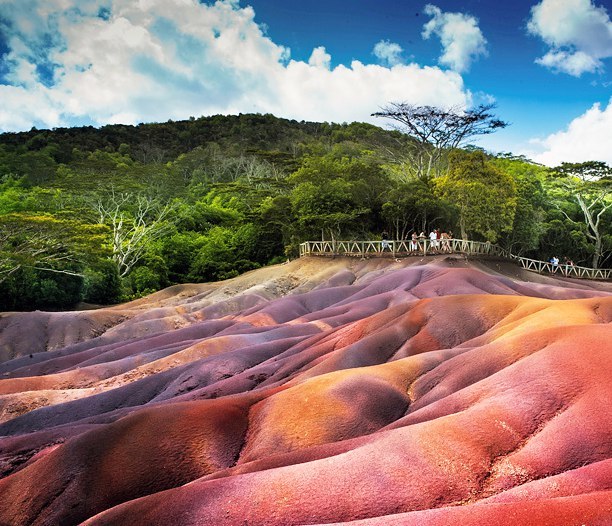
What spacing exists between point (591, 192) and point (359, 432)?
5583cm

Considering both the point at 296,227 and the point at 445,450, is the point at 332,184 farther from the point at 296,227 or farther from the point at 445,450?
the point at 445,450

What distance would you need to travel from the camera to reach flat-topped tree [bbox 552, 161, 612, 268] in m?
54.0

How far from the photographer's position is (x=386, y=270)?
147 feet

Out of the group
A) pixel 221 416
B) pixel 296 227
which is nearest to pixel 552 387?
pixel 221 416

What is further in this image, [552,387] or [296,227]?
[296,227]

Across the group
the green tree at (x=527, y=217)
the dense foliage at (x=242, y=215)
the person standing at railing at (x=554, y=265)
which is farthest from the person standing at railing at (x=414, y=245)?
the person standing at railing at (x=554, y=265)

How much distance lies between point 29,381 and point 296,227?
3315 cm

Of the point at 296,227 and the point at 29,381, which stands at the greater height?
the point at 296,227

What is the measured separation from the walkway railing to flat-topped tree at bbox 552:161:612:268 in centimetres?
445

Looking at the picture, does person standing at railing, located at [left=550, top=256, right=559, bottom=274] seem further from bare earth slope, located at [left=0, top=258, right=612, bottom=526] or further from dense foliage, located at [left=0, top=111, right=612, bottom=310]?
bare earth slope, located at [left=0, top=258, right=612, bottom=526]

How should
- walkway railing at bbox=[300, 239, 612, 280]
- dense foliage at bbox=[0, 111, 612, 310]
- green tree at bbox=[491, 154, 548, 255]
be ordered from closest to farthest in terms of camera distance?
dense foliage at bbox=[0, 111, 612, 310] < walkway railing at bbox=[300, 239, 612, 280] < green tree at bbox=[491, 154, 548, 255]

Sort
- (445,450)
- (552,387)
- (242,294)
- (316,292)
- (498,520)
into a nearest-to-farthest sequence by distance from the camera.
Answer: (498,520), (445,450), (552,387), (316,292), (242,294)

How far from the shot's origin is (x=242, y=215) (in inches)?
2510

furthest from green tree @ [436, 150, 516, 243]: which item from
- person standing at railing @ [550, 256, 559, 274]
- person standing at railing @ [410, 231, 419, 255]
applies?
person standing at railing @ [550, 256, 559, 274]
